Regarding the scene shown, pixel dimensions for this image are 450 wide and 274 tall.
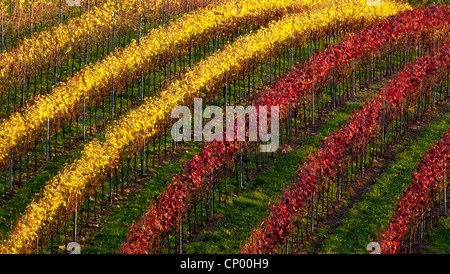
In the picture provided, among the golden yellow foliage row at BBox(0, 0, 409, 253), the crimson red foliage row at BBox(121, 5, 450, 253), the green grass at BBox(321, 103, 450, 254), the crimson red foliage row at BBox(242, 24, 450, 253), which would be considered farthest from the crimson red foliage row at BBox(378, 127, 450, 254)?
the golden yellow foliage row at BBox(0, 0, 409, 253)

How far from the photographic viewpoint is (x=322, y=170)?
22266 millimetres

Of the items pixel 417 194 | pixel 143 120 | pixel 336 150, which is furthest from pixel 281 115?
pixel 417 194

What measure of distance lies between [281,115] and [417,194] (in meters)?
7.10

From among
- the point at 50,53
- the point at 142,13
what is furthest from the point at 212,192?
the point at 142,13

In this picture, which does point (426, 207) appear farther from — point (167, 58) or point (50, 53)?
point (50, 53)

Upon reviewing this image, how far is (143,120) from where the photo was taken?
80.0 feet

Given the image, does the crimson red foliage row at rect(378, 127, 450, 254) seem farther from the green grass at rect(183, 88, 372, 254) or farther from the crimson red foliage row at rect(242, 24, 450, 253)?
the green grass at rect(183, 88, 372, 254)

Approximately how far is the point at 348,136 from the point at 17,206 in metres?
10.4

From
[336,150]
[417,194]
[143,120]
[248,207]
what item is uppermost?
[143,120]

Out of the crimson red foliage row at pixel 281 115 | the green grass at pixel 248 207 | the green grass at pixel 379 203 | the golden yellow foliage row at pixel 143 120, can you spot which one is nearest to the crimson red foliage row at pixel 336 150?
the crimson red foliage row at pixel 281 115

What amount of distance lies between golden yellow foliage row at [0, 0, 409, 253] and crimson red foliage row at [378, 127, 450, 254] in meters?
8.47

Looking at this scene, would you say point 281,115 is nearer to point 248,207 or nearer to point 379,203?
point 248,207

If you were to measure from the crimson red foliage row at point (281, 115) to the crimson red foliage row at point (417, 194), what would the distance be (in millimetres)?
2612

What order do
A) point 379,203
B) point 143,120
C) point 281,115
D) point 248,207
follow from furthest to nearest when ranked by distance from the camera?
1. point 281,115
2. point 143,120
3. point 379,203
4. point 248,207
